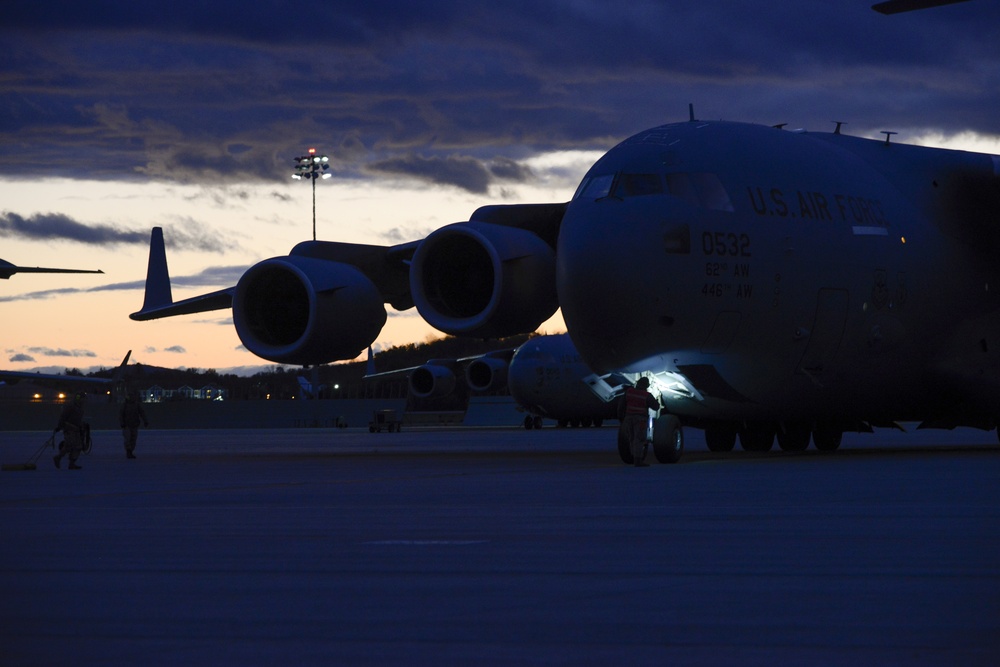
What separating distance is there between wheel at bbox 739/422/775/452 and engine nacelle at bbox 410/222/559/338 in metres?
3.79

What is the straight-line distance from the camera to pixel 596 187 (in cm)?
1942

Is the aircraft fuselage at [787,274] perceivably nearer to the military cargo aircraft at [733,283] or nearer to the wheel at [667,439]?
the military cargo aircraft at [733,283]

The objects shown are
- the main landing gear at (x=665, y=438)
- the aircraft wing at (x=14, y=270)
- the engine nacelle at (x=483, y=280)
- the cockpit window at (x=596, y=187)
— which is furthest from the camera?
the aircraft wing at (x=14, y=270)

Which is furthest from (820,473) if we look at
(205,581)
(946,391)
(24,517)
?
(205,581)

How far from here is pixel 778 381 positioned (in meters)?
20.1

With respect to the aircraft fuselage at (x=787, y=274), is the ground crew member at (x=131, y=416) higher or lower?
lower

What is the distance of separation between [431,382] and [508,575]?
4826 cm

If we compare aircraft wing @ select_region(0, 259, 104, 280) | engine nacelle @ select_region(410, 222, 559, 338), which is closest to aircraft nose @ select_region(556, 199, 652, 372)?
engine nacelle @ select_region(410, 222, 559, 338)

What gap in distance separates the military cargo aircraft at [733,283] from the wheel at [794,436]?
5 centimetres

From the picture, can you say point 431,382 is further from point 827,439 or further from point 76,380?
point 76,380

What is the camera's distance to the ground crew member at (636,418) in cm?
1828

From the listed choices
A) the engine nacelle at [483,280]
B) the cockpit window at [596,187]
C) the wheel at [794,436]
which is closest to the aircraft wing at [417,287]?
the engine nacelle at [483,280]

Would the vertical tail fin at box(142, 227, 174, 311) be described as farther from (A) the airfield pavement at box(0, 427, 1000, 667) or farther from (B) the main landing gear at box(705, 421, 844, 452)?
(A) the airfield pavement at box(0, 427, 1000, 667)

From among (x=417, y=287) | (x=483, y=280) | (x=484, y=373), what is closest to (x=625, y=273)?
(x=483, y=280)
